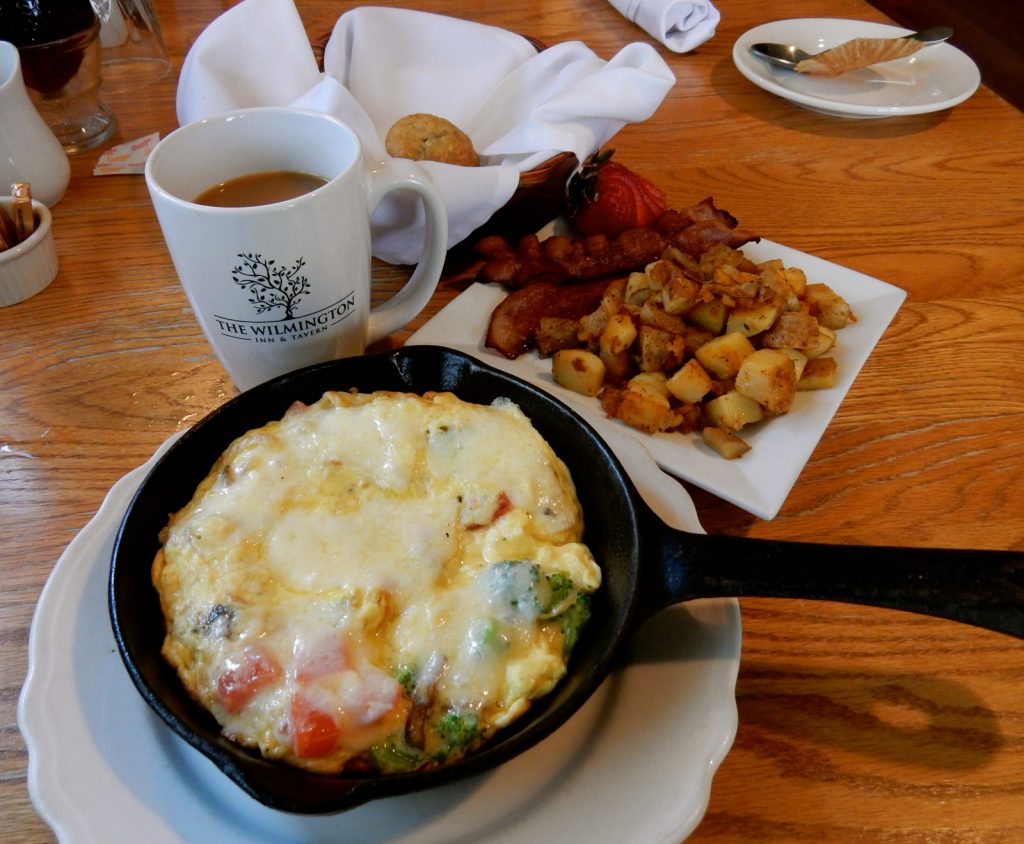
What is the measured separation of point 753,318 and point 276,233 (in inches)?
30.1

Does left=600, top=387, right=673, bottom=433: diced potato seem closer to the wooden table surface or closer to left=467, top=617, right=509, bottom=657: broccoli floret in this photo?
the wooden table surface

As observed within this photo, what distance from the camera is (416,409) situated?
0.97m

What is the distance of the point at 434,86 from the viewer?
1.93 m

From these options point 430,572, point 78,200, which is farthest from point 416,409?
point 78,200

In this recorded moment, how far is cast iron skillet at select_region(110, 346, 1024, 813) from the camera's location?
68 cm

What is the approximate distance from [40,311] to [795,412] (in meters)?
1.39

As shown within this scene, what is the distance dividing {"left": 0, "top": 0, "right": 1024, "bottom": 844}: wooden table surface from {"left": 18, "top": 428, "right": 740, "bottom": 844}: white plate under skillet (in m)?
0.07

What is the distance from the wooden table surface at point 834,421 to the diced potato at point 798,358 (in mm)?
120

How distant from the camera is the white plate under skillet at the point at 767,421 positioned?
Answer: 3.59ft

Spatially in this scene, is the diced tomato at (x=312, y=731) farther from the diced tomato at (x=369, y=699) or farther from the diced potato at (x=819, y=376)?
the diced potato at (x=819, y=376)

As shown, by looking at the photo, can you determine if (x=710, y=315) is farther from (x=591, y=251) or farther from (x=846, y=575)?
(x=846, y=575)

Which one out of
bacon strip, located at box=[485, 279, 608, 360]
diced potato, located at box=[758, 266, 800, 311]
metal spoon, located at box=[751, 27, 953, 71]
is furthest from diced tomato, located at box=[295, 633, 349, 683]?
metal spoon, located at box=[751, 27, 953, 71]

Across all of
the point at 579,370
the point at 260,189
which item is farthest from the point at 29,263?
the point at 579,370

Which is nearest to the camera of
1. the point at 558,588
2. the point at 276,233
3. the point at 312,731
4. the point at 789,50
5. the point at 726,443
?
the point at 312,731
